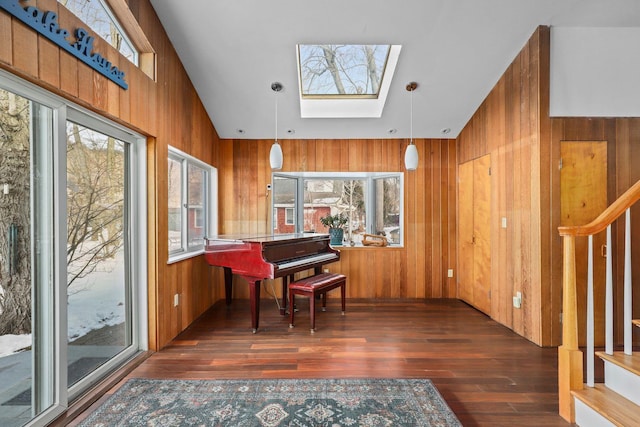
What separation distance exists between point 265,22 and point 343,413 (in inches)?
125

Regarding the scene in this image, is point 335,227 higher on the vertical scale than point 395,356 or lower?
higher

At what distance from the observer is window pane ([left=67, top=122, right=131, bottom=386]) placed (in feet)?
6.70

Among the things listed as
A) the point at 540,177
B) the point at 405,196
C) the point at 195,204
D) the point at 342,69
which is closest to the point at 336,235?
the point at 405,196

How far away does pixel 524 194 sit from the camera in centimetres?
304

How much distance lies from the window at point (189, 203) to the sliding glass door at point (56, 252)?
0.76 meters

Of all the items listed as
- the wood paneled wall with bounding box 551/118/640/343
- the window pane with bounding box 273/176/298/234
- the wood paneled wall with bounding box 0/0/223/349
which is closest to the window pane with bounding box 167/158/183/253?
the wood paneled wall with bounding box 0/0/223/349

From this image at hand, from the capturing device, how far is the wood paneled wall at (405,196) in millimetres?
4410

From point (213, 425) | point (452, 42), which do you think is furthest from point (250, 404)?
point (452, 42)

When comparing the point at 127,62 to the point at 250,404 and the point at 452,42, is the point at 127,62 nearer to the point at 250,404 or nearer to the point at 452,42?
the point at 250,404

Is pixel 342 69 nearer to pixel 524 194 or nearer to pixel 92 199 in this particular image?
pixel 524 194

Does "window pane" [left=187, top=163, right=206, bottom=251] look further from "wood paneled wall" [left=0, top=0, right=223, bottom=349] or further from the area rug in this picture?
the area rug

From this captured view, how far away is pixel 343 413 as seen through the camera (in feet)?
6.18

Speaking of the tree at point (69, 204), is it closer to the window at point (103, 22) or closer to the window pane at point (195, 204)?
the window at point (103, 22)

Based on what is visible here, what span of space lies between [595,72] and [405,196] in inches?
92.6
